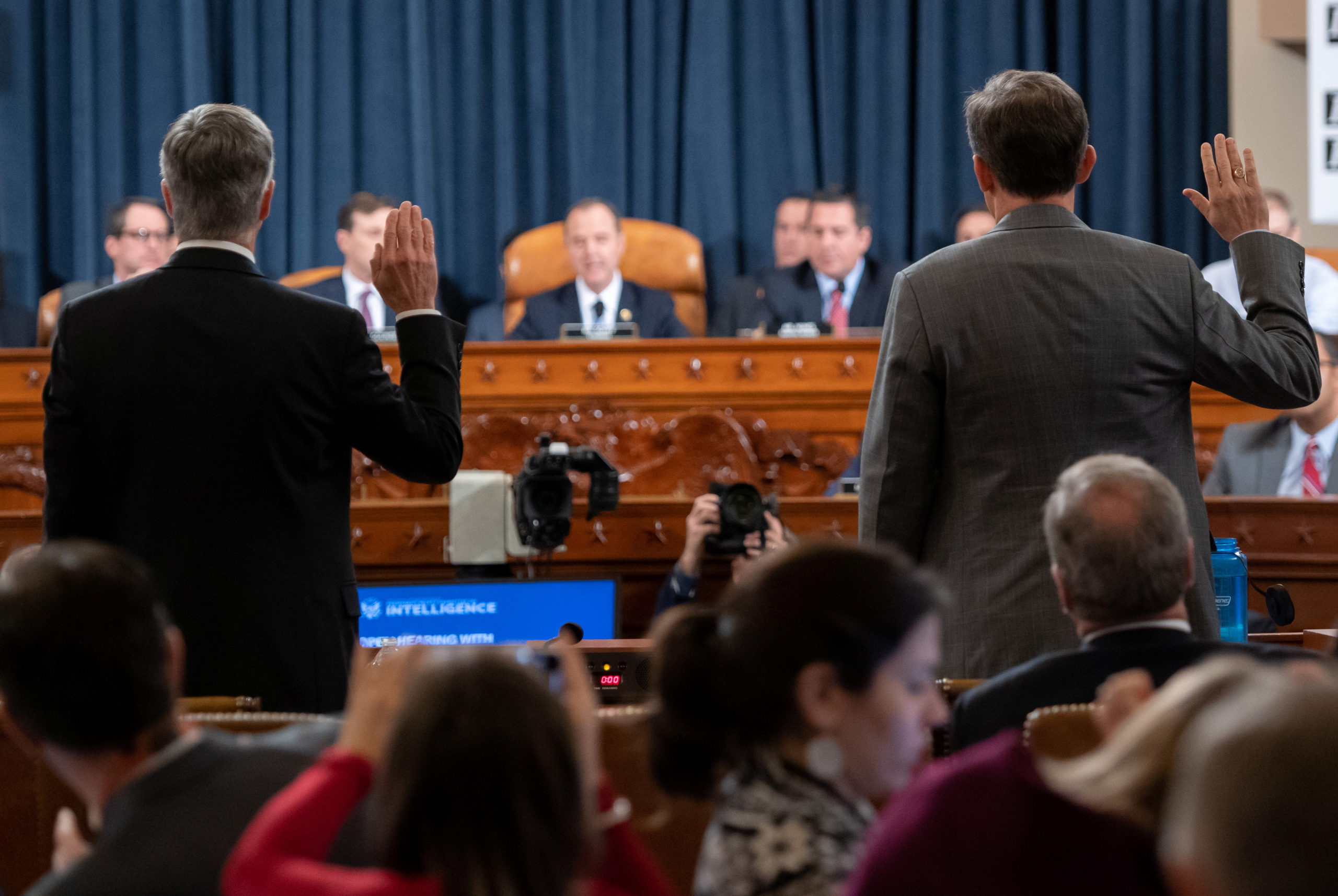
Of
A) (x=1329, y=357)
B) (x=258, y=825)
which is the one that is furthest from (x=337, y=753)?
(x=1329, y=357)

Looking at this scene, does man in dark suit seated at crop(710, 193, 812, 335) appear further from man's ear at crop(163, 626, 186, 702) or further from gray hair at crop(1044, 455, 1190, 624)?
man's ear at crop(163, 626, 186, 702)

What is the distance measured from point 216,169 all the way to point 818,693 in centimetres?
121

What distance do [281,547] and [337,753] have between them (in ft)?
2.79

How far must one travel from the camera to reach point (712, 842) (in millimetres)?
1095

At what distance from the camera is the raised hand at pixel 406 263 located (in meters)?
1.99

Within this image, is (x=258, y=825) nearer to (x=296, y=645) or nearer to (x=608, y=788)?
(x=608, y=788)

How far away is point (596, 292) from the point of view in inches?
242

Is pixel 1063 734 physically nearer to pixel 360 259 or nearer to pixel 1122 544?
pixel 1122 544

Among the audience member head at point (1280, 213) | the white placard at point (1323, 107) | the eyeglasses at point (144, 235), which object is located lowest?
the eyeglasses at point (144, 235)

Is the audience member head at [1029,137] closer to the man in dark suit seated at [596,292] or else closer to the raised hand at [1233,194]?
the raised hand at [1233,194]

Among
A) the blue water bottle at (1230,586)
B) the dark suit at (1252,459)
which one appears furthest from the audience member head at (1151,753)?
the dark suit at (1252,459)

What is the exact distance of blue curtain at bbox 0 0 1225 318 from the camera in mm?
7453

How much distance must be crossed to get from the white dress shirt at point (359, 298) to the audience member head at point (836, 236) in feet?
6.54

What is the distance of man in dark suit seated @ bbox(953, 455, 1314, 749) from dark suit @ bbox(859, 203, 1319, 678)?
0.37 meters
